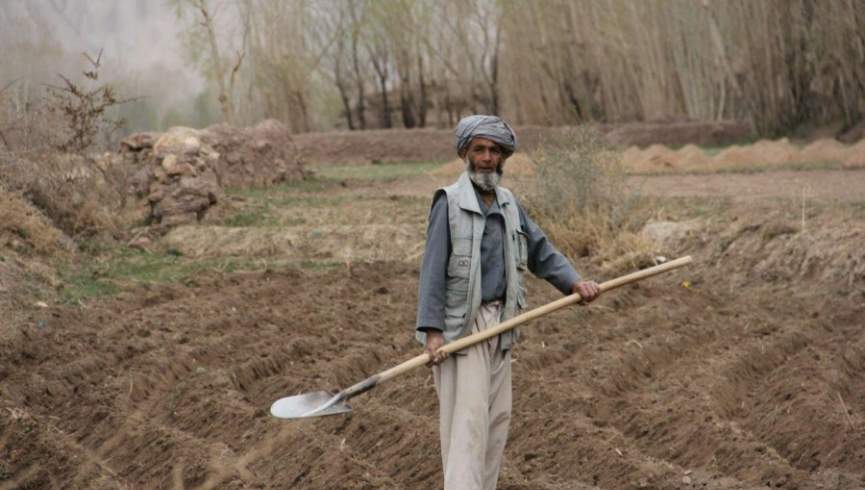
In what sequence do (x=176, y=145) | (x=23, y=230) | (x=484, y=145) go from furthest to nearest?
(x=176, y=145) < (x=23, y=230) < (x=484, y=145)

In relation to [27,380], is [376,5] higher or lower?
higher

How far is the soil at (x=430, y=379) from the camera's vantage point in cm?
535

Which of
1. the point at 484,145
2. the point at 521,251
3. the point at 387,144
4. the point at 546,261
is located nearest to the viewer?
the point at 484,145

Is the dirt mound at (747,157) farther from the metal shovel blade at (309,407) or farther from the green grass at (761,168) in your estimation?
the metal shovel blade at (309,407)

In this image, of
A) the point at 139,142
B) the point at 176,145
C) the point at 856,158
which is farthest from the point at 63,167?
the point at 856,158

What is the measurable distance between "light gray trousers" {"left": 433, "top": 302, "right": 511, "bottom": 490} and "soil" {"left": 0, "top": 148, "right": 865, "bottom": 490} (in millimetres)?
725

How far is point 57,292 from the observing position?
9516 mm

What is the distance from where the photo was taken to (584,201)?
423 inches

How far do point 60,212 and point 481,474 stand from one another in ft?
27.8

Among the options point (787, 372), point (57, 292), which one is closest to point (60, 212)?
point (57, 292)

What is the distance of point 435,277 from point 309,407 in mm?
711

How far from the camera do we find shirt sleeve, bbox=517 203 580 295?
4.48m

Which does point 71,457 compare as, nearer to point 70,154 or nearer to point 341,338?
point 341,338

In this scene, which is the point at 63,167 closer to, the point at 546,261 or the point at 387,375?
the point at 546,261
